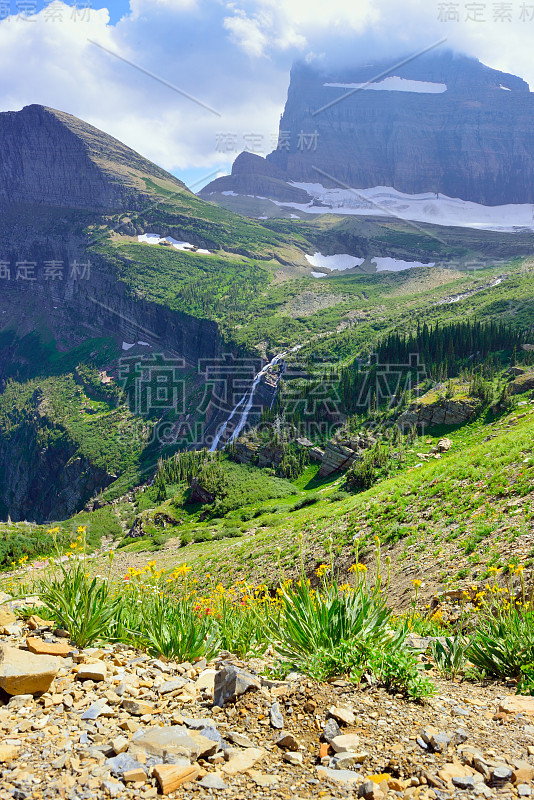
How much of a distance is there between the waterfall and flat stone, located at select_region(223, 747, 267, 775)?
2637 inches

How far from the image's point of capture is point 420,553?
11602mm

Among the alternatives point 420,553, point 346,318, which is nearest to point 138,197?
point 346,318

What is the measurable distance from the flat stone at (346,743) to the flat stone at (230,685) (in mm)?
923

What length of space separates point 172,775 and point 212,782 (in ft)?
0.85

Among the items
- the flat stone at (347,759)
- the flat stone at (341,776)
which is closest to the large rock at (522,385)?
the flat stone at (347,759)

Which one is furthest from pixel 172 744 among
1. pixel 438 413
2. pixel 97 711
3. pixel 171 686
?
pixel 438 413

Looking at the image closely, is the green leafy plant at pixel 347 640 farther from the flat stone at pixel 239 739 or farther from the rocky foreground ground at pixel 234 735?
the flat stone at pixel 239 739

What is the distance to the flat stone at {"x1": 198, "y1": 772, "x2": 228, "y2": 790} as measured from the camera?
2977mm

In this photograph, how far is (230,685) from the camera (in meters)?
4.04

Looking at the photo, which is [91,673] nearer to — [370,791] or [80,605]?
[80,605]

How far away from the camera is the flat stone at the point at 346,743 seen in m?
3.36

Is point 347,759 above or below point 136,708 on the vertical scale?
above

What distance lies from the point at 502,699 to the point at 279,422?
5205cm

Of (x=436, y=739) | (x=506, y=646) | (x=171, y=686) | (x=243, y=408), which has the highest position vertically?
(x=436, y=739)
